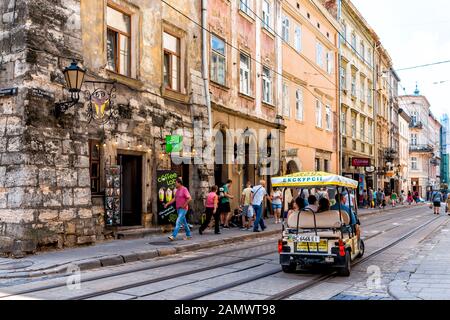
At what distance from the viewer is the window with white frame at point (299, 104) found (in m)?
30.2

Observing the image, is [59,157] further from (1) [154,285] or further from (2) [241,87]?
(2) [241,87]

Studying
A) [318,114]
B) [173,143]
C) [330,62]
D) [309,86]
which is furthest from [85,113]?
[330,62]

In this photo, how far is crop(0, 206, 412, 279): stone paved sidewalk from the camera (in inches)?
396

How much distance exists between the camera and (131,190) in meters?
16.4

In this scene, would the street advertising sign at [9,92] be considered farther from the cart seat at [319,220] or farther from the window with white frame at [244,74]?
the window with white frame at [244,74]

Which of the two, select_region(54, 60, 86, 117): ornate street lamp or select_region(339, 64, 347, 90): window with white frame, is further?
select_region(339, 64, 347, 90): window with white frame

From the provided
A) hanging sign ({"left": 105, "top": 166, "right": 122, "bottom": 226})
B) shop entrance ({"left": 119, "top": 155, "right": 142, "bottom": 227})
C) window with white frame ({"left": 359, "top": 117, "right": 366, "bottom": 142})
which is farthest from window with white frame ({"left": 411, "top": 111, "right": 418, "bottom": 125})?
hanging sign ({"left": 105, "top": 166, "right": 122, "bottom": 226})

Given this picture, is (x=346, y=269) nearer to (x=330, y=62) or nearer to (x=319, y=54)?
(x=319, y=54)

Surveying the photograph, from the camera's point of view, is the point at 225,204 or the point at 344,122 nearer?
the point at 225,204

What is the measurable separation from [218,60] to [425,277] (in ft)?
46.7

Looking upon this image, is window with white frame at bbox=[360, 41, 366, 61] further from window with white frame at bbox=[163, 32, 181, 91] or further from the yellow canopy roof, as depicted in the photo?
the yellow canopy roof

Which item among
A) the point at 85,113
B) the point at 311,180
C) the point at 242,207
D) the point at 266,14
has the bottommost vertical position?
the point at 242,207

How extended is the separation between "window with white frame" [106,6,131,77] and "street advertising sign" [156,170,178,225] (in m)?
3.38

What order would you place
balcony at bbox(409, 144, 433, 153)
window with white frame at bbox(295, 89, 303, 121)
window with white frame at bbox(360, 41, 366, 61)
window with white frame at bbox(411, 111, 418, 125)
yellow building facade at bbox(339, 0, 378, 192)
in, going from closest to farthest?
window with white frame at bbox(295, 89, 303, 121) < yellow building facade at bbox(339, 0, 378, 192) < window with white frame at bbox(360, 41, 366, 61) < balcony at bbox(409, 144, 433, 153) < window with white frame at bbox(411, 111, 418, 125)
